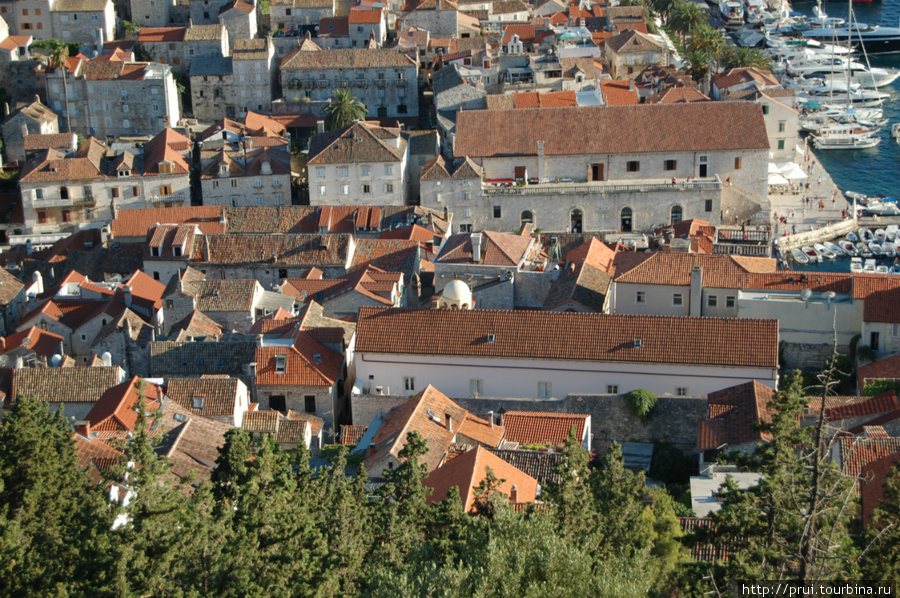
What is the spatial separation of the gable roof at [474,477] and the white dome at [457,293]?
18.2 meters

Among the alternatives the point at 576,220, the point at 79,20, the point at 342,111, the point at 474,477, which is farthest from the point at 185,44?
the point at 474,477

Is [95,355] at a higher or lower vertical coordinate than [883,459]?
lower

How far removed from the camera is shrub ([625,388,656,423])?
56500 millimetres

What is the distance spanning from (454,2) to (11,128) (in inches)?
1706

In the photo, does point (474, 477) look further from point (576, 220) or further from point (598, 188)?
point (598, 188)

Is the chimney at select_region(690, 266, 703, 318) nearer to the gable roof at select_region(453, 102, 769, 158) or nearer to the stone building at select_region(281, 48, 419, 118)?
the gable roof at select_region(453, 102, 769, 158)

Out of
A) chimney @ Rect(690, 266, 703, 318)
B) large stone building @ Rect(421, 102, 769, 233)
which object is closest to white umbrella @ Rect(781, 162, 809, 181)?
large stone building @ Rect(421, 102, 769, 233)

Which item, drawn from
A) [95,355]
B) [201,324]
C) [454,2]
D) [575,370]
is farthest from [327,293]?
[454,2]

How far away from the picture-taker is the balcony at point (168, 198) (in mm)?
95812

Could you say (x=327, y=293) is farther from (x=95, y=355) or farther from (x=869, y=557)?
(x=869, y=557)

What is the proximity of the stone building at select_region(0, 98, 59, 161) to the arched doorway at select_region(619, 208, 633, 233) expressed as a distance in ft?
155

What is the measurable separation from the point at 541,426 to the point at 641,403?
4.69m

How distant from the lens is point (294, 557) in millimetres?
35156

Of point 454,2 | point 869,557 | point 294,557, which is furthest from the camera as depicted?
point 454,2
